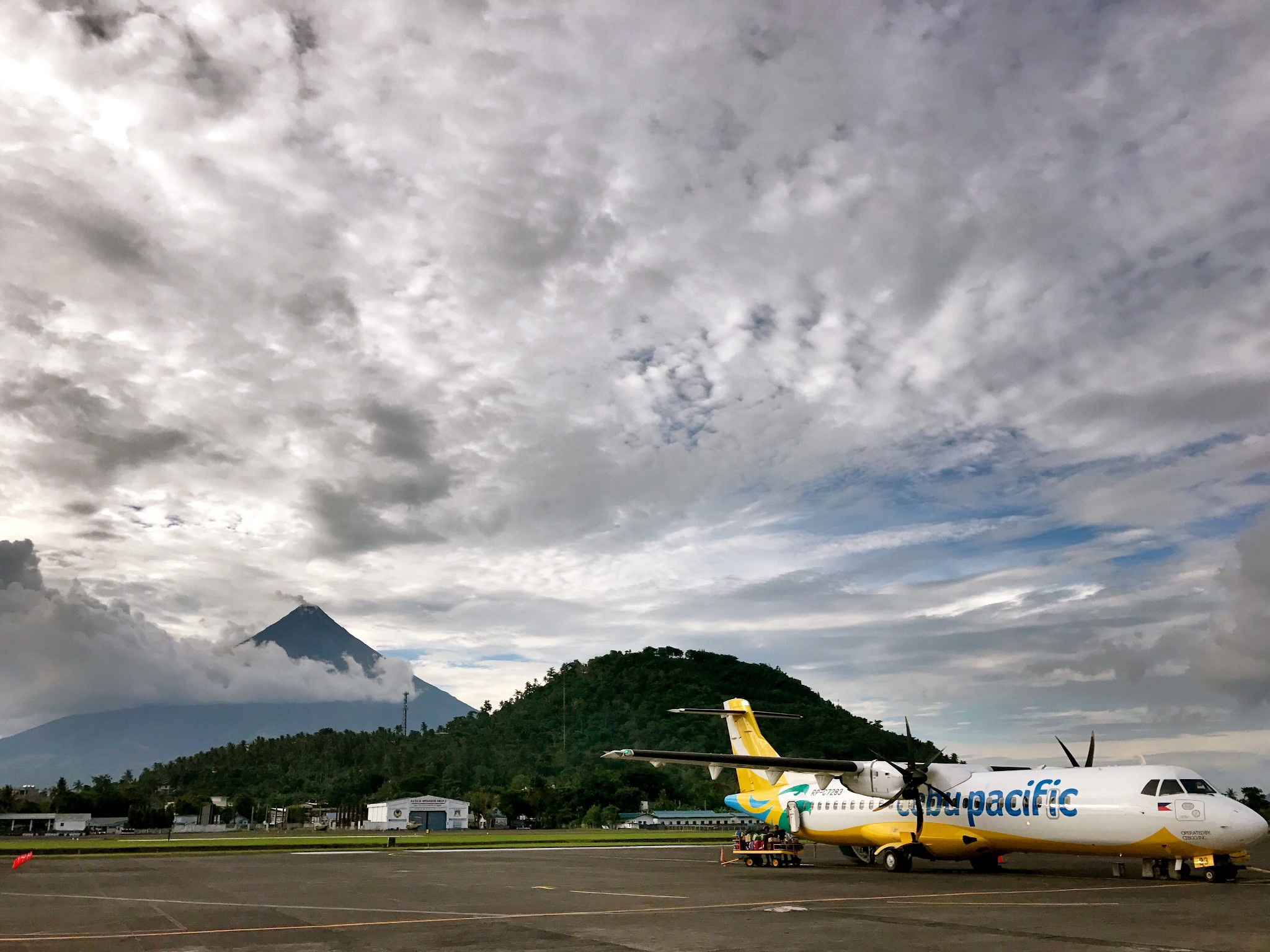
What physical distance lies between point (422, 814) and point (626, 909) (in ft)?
321

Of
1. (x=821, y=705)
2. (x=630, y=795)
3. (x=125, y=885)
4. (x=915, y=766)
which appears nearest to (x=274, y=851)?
(x=125, y=885)

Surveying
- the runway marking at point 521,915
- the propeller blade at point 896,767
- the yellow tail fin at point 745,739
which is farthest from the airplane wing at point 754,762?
the runway marking at point 521,915

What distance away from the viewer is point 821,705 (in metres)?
163

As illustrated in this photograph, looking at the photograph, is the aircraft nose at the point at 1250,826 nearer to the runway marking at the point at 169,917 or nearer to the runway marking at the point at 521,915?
the runway marking at the point at 521,915

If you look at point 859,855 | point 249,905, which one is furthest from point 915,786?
point 249,905

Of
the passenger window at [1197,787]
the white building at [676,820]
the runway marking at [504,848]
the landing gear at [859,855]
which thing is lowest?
the white building at [676,820]

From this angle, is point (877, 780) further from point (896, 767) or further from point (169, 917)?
point (169, 917)

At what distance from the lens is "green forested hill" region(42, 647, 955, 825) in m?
Answer: 120

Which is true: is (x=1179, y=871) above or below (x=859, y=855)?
above

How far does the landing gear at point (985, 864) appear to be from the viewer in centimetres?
2867

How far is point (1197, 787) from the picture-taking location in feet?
75.3

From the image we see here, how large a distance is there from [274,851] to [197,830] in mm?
81139

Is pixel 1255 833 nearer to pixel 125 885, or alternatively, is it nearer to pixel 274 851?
pixel 125 885

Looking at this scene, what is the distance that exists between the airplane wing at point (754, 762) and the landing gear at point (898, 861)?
9.67 feet
